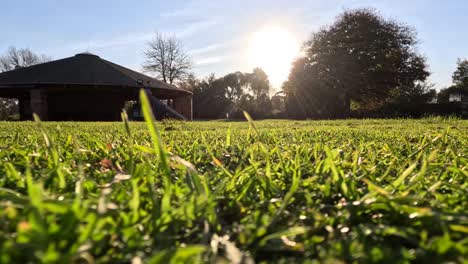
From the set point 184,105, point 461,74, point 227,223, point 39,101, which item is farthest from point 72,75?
point 461,74

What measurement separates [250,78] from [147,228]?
4975 centimetres

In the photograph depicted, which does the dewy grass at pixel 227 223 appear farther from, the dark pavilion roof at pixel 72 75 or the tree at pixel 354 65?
the tree at pixel 354 65

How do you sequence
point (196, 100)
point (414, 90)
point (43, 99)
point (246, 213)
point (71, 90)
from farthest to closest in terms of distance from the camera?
point (196, 100), point (414, 90), point (71, 90), point (43, 99), point (246, 213)

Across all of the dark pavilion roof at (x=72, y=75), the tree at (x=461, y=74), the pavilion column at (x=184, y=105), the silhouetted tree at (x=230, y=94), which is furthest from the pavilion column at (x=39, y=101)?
the tree at (x=461, y=74)

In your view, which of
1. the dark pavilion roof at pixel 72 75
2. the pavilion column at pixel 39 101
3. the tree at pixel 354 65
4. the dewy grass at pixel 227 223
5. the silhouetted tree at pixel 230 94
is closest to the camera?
the dewy grass at pixel 227 223

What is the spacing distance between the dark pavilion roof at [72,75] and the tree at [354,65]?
46.3 feet

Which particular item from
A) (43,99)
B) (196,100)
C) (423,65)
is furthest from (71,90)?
(423,65)

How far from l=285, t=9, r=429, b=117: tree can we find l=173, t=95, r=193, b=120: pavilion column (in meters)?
10.9

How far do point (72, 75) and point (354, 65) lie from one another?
75.9 feet

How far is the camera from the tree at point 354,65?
98.7ft

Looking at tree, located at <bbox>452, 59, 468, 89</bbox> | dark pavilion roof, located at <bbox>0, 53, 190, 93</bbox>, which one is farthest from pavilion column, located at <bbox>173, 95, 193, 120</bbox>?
tree, located at <bbox>452, 59, 468, 89</bbox>

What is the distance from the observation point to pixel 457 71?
153 ft

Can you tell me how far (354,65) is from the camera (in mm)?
29516

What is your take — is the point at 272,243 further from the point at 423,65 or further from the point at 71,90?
the point at 423,65
